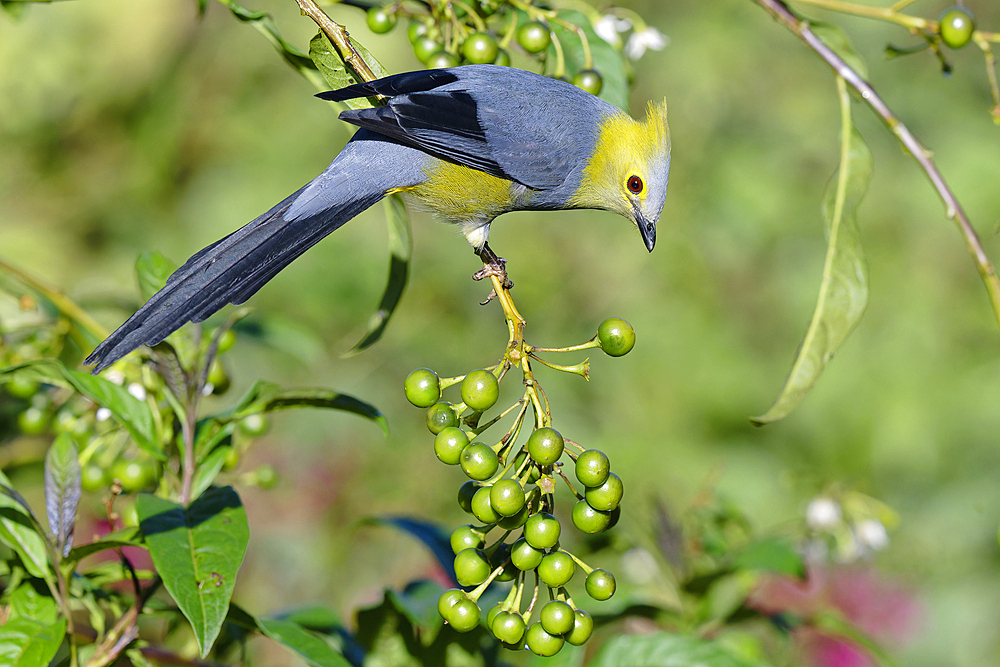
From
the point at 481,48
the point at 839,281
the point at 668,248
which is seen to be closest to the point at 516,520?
the point at 839,281

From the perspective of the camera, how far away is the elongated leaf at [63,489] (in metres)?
1.54

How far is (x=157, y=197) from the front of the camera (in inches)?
236

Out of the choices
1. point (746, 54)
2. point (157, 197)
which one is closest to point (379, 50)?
point (157, 197)

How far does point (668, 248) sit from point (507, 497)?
471cm

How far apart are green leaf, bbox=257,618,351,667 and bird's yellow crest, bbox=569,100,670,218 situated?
1.48m

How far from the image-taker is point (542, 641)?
4.71 ft

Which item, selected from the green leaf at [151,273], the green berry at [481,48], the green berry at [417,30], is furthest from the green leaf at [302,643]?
the green berry at [417,30]

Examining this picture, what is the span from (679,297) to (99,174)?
450 cm

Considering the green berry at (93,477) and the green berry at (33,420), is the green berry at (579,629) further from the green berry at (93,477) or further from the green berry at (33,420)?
the green berry at (33,420)

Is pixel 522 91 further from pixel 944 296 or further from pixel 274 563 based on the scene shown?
pixel 944 296

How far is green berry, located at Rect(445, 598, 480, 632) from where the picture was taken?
1.40 meters

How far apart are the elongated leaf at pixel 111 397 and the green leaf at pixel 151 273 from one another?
0.76 feet

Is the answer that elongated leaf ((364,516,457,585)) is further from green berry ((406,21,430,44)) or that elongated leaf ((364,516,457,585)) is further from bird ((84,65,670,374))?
green berry ((406,21,430,44))

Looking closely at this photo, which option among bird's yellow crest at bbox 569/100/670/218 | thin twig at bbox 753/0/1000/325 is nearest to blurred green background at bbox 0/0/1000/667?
bird's yellow crest at bbox 569/100/670/218
